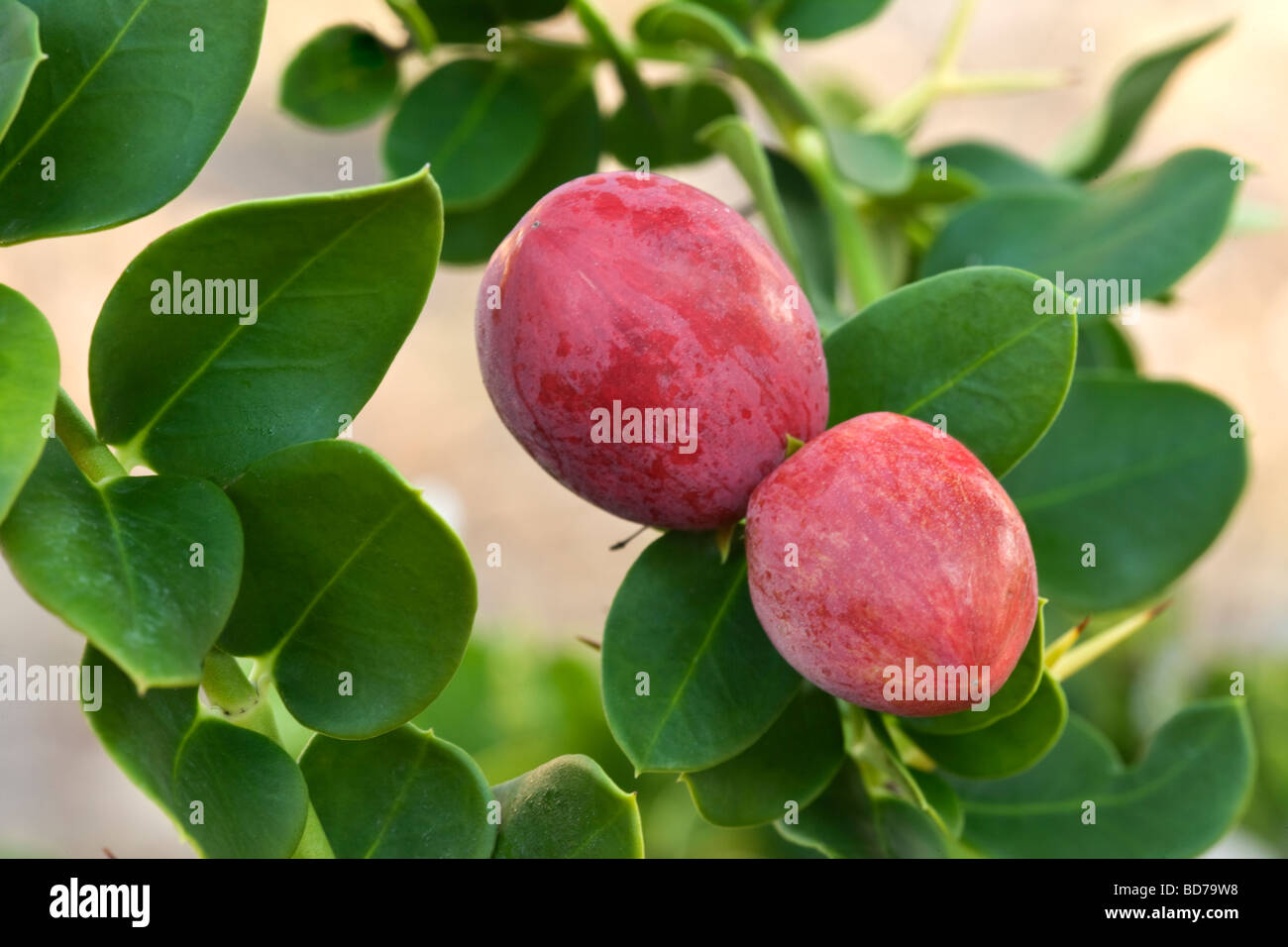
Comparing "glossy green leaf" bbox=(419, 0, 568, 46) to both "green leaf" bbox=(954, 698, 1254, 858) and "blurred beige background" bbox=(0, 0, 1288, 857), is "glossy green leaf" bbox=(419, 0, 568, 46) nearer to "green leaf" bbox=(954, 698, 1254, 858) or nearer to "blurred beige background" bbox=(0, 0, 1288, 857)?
"green leaf" bbox=(954, 698, 1254, 858)

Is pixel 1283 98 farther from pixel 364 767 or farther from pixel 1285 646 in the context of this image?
pixel 364 767

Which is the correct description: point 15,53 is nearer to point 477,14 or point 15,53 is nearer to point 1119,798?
point 477,14

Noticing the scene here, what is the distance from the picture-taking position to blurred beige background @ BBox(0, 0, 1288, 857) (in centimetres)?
194

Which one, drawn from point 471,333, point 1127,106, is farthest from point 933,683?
point 471,333

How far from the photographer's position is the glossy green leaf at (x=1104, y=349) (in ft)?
2.39

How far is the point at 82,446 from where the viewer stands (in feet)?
1.19

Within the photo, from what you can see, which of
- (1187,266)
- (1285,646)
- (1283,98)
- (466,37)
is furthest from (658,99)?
(1283,98)

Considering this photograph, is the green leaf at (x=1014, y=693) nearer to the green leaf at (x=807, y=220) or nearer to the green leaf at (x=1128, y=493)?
the green leaf at (x=1128, y=493)

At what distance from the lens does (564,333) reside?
0.35m

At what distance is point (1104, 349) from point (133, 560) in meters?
0.60

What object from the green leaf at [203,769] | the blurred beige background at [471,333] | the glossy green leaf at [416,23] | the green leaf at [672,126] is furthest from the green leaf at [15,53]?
the blurred beige background at [471,333]

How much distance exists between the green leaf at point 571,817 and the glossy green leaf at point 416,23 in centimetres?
37

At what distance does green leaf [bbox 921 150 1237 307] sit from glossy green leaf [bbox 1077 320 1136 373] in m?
0.11

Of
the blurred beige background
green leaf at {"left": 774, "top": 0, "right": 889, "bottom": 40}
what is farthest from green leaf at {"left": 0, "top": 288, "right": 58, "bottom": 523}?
the blurred beige background
